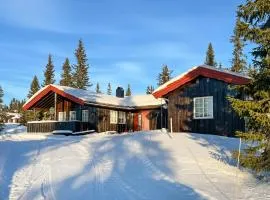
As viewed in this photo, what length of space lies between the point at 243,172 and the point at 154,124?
23062 mm

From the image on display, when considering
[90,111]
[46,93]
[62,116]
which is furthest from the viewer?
[62,116]

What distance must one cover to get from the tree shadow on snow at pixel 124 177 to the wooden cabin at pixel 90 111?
15.0m

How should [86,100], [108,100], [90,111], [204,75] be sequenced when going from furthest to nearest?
[108,100] → [90,111] → [86,100] → [204,75]

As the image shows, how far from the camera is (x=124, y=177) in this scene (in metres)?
13.8

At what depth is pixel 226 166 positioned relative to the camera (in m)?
15.4

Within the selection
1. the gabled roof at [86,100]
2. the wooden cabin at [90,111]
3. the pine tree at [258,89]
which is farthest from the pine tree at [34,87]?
the pine tree at [258,89]

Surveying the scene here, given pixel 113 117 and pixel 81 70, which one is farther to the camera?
pixel 81 70

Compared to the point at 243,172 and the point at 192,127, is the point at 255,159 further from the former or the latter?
the point at 192,127

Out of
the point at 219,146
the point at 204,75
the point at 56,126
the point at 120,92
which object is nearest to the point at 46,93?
the point at 56,126

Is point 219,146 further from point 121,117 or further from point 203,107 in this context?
point 121,117

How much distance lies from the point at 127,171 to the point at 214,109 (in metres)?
11.7

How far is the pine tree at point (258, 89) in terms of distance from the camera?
508 inches

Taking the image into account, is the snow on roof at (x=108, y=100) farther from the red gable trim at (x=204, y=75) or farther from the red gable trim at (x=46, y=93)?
the red gable trim at (x=204, y=75)

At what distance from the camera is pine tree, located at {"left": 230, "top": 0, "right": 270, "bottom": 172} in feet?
42.3
